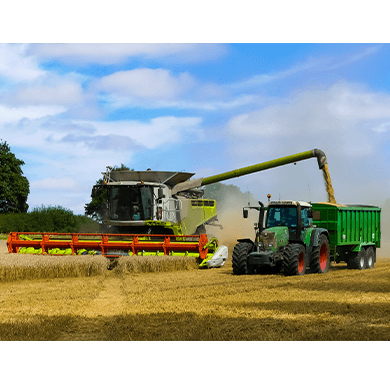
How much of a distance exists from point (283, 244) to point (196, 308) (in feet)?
18.8

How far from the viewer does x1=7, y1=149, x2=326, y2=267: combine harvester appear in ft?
51.9

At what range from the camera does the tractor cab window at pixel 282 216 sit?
14.0 metres

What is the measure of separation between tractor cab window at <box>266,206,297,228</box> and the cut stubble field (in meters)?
1.62

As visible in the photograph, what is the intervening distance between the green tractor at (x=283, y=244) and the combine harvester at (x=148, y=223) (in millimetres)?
2172

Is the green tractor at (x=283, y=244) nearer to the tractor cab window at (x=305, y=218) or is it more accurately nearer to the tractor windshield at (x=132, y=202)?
the tractor cab window at (x=305, y=218)

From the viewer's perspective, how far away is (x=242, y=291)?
34.4 ft

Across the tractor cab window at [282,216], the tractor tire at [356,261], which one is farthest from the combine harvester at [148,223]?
the tractor tire at [356,261]

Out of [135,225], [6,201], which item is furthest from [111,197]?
[6,201]

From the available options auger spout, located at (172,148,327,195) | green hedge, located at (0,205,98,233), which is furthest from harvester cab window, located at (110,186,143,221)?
green hedge, located at (0,205,98,233)

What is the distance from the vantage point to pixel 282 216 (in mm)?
14148

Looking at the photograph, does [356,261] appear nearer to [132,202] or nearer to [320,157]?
[320,157]

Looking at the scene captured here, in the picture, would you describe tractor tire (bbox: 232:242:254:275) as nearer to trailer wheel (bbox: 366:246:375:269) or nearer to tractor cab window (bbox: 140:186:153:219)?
tractor cab window (bbox: 140:186:153:219)

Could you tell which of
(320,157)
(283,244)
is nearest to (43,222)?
(320,157)

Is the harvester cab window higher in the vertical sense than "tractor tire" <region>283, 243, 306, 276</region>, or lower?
higher
